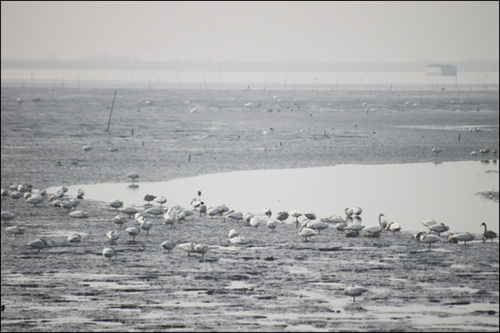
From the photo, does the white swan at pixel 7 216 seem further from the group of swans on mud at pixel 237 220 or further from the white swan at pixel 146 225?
the white swan at pixel 146 225

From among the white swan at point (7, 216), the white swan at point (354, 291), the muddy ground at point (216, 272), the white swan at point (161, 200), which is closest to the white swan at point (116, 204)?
the muddy ground at point (216, 272)

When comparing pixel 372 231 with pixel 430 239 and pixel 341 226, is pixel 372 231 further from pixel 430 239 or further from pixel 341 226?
pixel 430 239

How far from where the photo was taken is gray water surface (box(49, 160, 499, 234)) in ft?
70.8

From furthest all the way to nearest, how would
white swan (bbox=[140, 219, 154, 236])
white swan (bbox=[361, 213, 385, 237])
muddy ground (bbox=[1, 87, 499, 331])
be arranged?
white swan (bbox=[140, 219, 154, 236])
white swan (bbox=[361, 213, 385, 237])
muddy ground (bbox=[1, 87, 499, 331])

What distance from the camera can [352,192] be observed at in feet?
81.4

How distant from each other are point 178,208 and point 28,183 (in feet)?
25.6

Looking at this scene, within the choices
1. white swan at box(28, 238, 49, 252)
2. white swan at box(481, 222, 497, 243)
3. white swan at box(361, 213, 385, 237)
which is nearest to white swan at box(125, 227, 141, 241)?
white swan at box(28, 238, 49, 252)

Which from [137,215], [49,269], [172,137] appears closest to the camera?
[49,269]

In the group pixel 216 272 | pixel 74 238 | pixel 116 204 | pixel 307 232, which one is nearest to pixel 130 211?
pixel 116 204

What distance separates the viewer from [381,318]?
1176 centimetres

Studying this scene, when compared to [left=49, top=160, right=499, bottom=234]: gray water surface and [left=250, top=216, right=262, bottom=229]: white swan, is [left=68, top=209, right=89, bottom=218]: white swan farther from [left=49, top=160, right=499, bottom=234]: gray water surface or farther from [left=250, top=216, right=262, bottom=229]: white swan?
[left=250, top=216, right=262, bottom=229]: white swan

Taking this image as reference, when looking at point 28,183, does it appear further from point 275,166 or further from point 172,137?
point 172,137

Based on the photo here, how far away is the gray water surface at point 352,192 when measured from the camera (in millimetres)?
21594

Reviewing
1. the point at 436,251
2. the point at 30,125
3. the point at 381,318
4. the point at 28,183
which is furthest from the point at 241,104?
the point at 381,318
